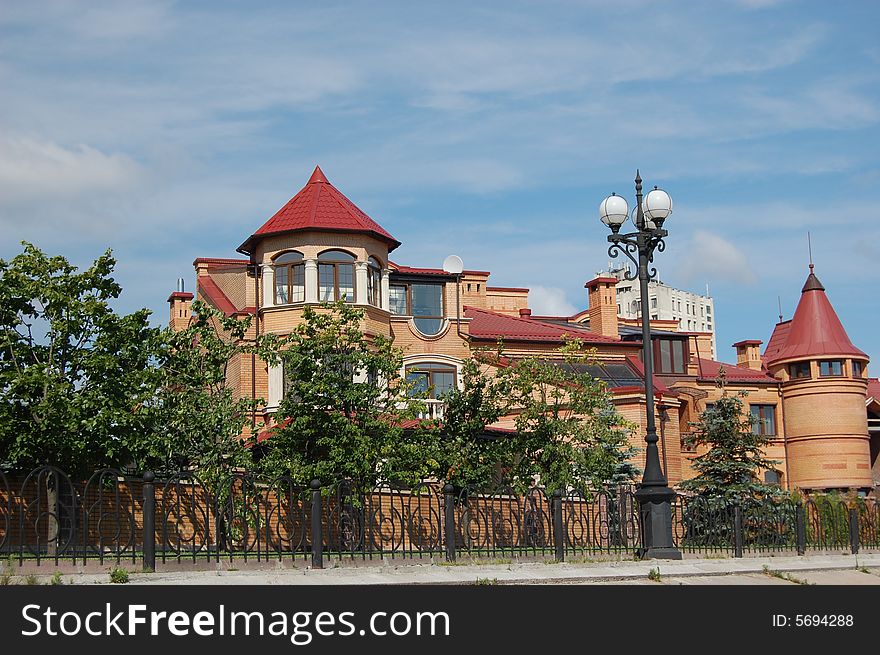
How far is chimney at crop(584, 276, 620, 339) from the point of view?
47812mm

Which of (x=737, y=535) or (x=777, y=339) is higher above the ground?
(x=777, y=339)

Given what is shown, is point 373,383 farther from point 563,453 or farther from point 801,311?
point 801,311

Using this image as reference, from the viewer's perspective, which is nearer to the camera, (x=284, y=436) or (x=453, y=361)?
(x=284, y=436)

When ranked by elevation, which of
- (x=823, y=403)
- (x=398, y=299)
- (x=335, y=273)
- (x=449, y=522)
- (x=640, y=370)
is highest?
Result: (x=335, y=273)

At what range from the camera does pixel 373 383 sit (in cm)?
2489

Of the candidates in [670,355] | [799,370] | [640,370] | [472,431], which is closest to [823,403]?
[799,370]

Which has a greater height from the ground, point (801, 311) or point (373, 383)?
point (801, 311)

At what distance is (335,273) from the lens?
3306 centimetres

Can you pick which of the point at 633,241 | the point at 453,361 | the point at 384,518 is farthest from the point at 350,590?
the point at 453,361

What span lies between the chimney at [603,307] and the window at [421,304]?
38.3 ft

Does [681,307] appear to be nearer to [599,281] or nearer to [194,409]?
[599,281]

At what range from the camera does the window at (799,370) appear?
48156mm

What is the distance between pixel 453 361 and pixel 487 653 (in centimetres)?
2785

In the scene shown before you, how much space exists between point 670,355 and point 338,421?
89.8 feet
